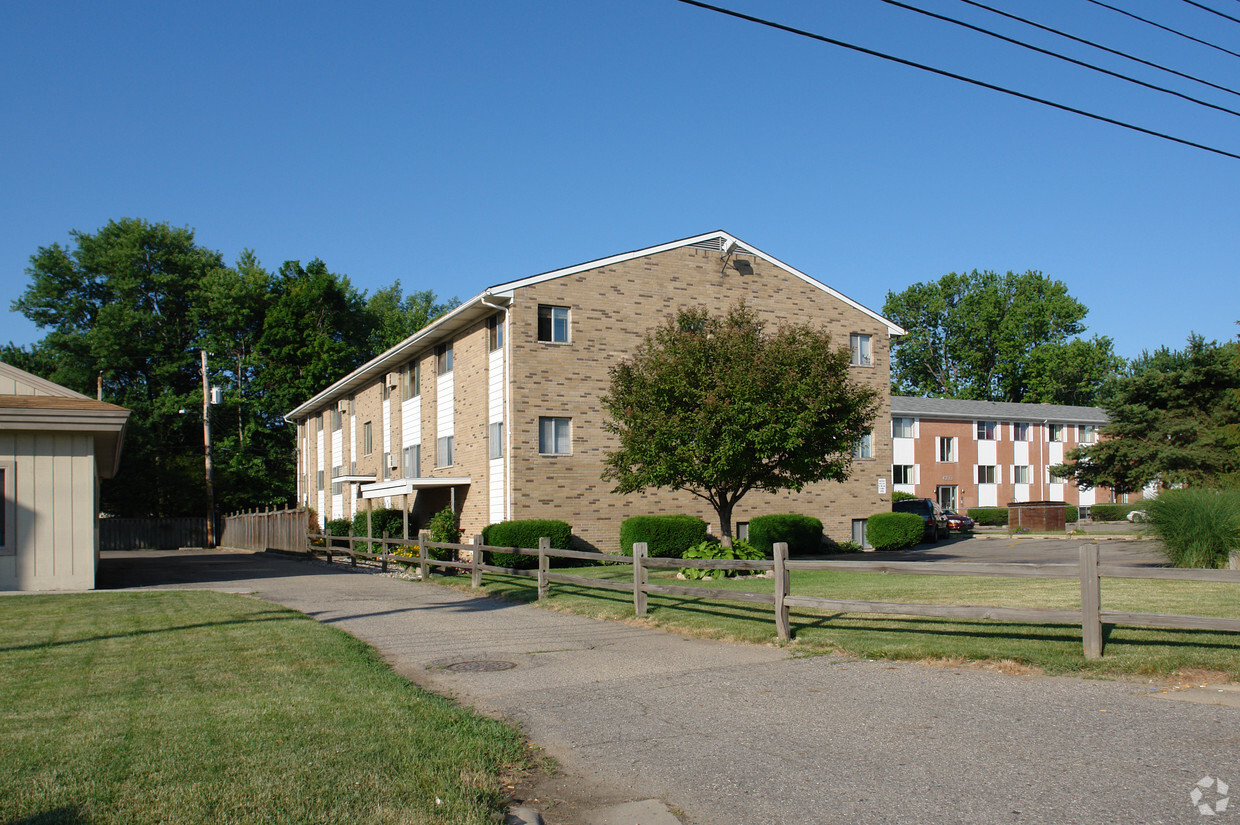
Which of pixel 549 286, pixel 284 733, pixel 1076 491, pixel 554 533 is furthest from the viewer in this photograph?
pixel 1076 491

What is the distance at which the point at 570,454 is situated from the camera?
87.0ft

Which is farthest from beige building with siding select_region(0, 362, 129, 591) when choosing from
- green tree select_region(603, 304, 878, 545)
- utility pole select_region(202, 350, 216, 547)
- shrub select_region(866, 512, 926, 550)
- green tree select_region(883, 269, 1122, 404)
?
green tree select_region(883, 269, 1122, 404)

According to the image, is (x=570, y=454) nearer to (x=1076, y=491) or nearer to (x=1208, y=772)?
(x=1208, y=772)

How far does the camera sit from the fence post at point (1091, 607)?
8.58 metres

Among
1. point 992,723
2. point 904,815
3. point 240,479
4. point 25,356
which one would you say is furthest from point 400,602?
point 25,356

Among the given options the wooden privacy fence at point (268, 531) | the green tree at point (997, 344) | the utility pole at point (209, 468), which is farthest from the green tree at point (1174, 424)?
the green tree at point (997, 344)

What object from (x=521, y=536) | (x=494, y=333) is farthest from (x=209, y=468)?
(x=521, y=536)

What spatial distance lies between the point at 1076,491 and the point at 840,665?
56.8 metres

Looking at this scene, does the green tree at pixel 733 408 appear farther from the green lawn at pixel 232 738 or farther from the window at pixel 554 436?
the green lawn at pixel 232 738

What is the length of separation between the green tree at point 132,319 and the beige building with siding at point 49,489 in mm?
35738

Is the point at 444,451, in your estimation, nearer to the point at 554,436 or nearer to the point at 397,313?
the point at 554,436

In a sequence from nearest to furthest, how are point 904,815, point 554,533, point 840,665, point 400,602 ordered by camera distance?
1. point 904,815
2. point 840,665
3. point 400,602
4. point 554,533

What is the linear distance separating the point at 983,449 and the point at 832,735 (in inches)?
2125

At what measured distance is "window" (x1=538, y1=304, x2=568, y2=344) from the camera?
86.9ft
